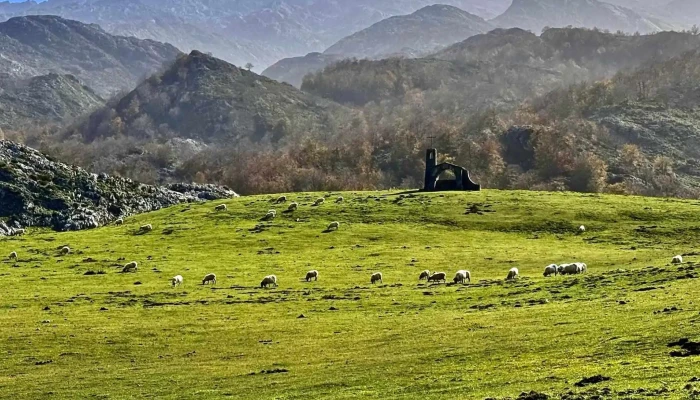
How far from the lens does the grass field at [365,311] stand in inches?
1224

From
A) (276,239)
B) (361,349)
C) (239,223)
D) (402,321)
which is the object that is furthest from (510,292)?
(239,223)

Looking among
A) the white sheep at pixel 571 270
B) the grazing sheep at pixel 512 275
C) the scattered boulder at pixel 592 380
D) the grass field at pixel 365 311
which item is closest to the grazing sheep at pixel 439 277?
the grass field at pixel 365 311

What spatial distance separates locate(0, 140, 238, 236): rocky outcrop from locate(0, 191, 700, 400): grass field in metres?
28.6

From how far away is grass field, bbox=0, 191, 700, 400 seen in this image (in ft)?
102

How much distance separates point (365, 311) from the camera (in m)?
51.1

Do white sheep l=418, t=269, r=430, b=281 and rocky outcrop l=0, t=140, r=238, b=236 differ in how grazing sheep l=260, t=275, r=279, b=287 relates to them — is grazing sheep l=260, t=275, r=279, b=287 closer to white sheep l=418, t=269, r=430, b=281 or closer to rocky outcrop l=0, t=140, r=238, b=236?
white sheep l=418, t=269, r=430, b=281

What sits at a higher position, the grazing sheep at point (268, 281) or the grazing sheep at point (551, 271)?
the grazing sheep at point (551, 271)

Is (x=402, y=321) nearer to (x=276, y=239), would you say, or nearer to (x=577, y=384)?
(x=577, y=384)

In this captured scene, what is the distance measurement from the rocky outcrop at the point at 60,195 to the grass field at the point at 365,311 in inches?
1128

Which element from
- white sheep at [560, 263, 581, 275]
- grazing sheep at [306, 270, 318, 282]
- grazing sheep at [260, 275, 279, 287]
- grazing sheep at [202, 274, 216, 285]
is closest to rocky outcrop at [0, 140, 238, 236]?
grazing sheep at [202, 274, 216, 285]

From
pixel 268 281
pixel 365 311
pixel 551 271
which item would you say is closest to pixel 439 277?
pixel 551 271

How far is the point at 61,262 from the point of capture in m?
86.4

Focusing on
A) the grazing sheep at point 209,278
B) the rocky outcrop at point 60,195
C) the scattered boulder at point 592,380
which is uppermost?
the rocky outcrop at point 60,195

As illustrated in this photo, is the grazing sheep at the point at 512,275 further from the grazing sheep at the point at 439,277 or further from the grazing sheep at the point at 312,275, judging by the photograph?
the grazing sheep at the point at 312,275
